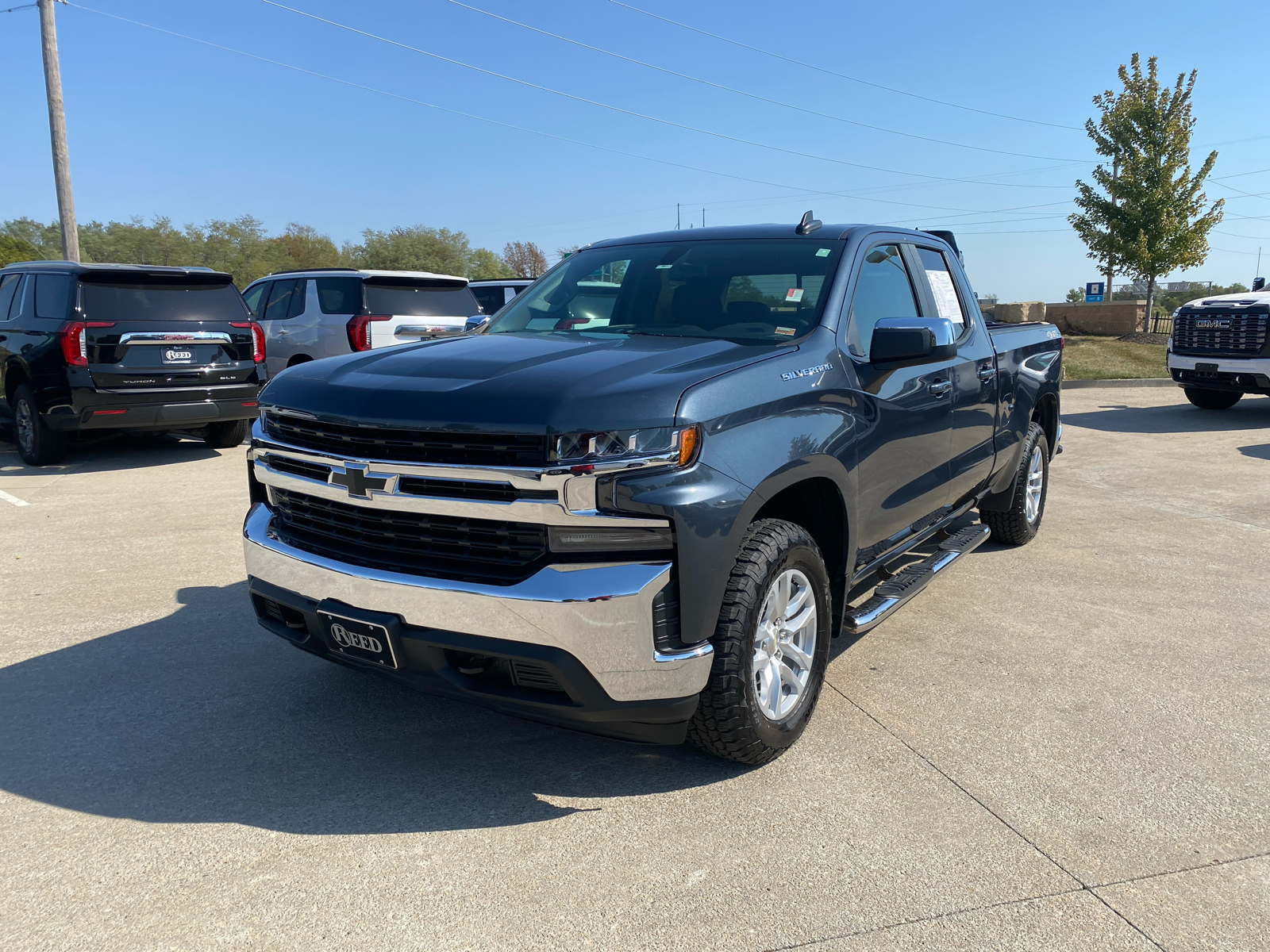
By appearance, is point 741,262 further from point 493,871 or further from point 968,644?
point 493,871

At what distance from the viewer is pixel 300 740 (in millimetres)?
3613

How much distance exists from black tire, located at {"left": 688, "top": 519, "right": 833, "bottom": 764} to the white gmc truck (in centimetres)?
1205

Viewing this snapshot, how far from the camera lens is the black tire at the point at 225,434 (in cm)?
1096

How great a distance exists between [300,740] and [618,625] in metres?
1.57

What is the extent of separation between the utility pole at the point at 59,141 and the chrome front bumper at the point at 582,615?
16594 mm

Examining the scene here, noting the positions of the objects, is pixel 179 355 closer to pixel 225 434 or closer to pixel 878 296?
pixel 225 434

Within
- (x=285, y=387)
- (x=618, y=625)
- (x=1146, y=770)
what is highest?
(x=285, y=387)

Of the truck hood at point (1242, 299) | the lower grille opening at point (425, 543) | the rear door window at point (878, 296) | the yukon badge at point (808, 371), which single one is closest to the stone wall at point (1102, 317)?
the truck hood at point (1242, 299)

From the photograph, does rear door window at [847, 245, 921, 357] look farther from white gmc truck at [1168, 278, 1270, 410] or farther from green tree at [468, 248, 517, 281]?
green tree at [468, 248, 517, 281]

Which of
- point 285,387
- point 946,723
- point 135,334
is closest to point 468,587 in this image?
point 285,387

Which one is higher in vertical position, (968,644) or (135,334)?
(135,334)

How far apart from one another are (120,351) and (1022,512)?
8.08 metres

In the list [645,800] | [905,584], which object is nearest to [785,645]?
[645,800]

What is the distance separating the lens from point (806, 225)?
4391 mm
